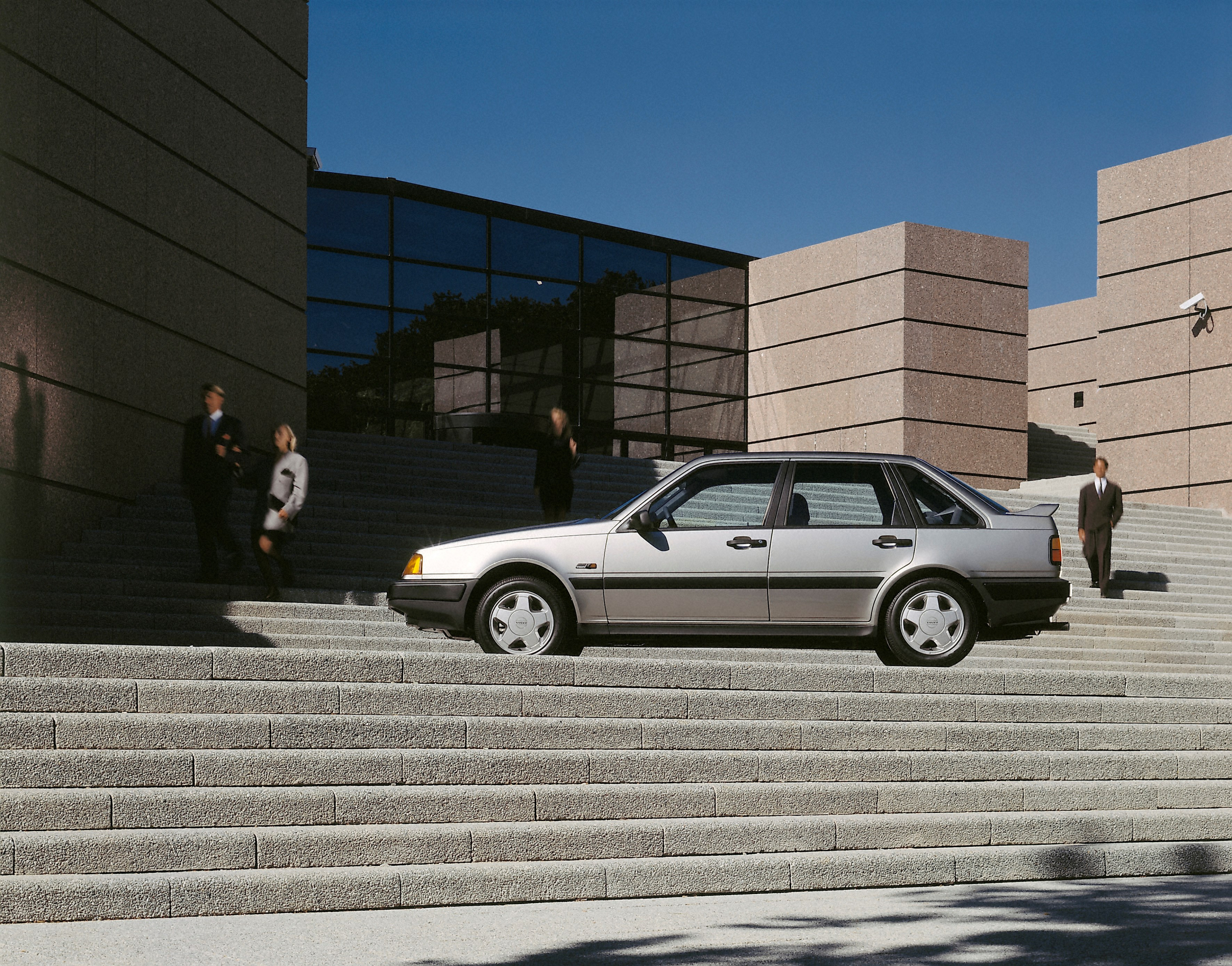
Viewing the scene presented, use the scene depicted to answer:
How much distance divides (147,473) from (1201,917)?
36.8 feet

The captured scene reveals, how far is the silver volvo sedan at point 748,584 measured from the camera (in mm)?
8977

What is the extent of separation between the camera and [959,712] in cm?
816

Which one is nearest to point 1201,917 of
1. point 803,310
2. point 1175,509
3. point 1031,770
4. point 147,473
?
point 1031,770

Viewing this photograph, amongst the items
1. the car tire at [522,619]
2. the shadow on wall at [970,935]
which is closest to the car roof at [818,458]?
the car tire at [522,619]

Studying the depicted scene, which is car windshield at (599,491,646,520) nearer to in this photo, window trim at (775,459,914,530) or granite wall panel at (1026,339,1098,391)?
window trim at (775,459,914,530)

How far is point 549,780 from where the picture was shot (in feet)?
23.4

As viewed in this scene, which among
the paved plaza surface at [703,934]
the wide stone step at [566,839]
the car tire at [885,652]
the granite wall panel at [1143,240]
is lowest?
the paved plaza surface at [703,934]

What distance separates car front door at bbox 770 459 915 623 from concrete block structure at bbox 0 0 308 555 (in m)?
6.81

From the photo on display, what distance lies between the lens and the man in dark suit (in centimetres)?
1167

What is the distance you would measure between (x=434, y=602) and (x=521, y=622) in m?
0.56

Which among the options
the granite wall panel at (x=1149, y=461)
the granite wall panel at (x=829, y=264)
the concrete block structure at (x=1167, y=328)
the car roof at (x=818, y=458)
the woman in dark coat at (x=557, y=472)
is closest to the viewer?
the car roof at (x=818, y=458)

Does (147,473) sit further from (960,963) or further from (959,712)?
(960,963)

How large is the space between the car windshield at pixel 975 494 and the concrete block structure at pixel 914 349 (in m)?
17.1

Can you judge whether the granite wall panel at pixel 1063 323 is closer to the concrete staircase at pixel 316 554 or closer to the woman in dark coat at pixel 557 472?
the concrete staircase at pixel 316 554
